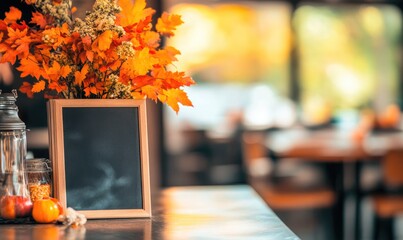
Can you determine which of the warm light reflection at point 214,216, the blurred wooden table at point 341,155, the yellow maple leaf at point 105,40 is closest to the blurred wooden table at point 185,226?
the warm light reflection at point 214,216

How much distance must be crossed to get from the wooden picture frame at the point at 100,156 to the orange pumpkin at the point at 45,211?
0.06 meters

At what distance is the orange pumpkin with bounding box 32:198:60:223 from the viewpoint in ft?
6.04

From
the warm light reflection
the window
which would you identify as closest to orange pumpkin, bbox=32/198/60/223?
the warm light reflection

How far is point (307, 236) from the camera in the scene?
6.04 m

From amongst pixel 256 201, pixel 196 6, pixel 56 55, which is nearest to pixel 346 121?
pixel 196 6

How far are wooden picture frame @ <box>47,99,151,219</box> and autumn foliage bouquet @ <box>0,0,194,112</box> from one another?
46mm

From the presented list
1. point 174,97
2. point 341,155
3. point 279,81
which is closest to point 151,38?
point 174,97

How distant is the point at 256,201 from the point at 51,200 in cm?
74

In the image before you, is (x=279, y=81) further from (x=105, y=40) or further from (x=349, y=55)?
(x=105, y=40)

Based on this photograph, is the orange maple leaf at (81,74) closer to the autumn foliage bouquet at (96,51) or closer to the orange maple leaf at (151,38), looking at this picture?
the autumn foliage bouquet at (96,51)

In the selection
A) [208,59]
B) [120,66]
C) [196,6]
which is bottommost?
[120,66]

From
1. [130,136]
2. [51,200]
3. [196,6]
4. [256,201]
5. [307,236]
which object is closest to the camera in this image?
[51,200]

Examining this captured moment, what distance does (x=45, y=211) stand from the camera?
184 cm

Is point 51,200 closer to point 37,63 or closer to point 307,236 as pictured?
point 37,63
